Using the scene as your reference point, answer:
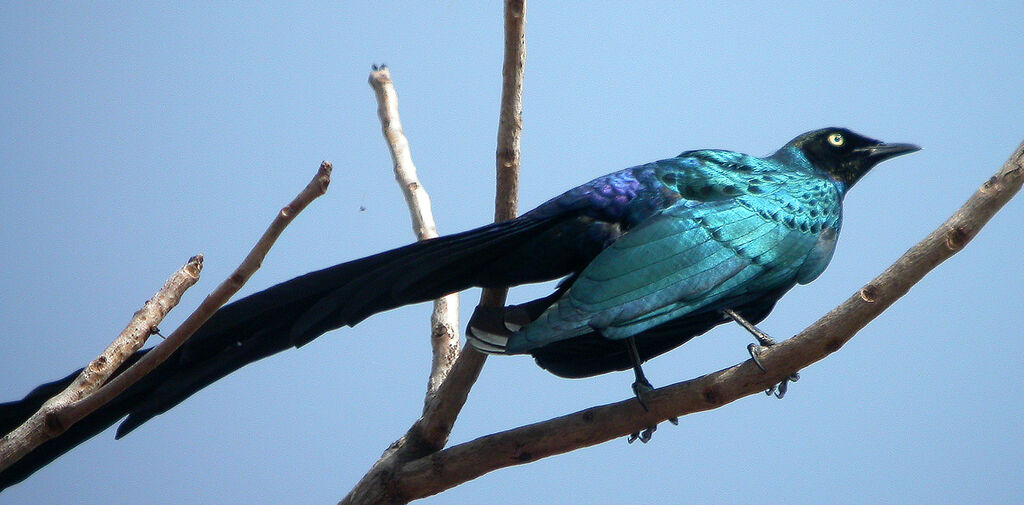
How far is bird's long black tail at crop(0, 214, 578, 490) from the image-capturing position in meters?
3.29

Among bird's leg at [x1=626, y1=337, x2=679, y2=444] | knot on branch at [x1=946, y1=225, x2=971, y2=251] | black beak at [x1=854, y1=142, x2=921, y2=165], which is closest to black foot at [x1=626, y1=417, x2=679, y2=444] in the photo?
bird's leg at [x1=626, y1=337, x2=679, y2=444]

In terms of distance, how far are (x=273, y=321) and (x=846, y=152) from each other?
112 inches

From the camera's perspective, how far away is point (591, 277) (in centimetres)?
357

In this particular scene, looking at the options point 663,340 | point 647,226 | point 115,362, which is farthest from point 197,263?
point 663,340

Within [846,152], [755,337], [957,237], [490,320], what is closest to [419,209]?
[490,320]

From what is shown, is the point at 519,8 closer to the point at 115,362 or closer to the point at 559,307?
the point at 559,307

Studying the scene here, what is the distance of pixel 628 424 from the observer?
3.23 metres

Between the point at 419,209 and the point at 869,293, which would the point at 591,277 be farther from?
the point at 419,209

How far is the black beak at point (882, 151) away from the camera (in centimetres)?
466

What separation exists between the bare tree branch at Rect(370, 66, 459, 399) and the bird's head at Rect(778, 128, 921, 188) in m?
1.85

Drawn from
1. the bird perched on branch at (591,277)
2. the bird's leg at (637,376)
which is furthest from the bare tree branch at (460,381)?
the bird's leg at (637,376)

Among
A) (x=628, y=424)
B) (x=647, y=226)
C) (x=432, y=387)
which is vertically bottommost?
(x=628, y=424)

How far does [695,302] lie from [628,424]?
0.57 metres

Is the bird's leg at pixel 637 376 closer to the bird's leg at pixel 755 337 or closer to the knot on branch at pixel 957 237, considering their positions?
the bird's leg at pixel 755 337
